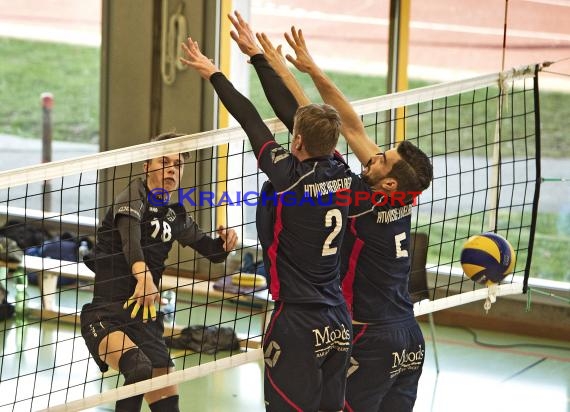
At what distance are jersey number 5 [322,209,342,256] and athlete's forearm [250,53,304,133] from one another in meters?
0.51

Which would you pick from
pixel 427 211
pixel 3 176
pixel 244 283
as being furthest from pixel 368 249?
pixel 427 211

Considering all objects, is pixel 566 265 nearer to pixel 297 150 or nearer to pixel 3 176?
pixel 297 150

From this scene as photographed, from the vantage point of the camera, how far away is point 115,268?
529 centimetres

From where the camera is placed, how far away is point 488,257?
229 inches

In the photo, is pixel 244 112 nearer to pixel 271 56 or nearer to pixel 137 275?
pixel 271 56

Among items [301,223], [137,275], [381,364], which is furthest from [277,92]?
[381,364]

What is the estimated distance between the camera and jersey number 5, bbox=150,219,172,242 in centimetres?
536

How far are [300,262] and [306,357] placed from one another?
1.40ft

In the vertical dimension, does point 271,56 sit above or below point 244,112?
above

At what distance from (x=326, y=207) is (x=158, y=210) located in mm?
1203

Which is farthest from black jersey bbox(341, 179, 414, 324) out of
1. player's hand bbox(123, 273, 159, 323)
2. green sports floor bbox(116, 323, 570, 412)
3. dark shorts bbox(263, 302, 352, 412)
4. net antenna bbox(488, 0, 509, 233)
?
green sports floor bbox(116, 323, 570, 412)

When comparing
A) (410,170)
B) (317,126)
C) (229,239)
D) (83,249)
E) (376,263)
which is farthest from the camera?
(83,249)

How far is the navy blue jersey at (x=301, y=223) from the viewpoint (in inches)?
177

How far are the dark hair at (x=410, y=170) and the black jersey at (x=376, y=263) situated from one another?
0.13 meters
